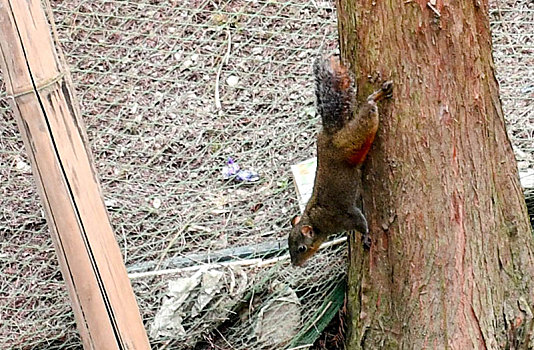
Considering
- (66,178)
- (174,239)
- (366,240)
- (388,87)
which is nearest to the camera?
(66,178)

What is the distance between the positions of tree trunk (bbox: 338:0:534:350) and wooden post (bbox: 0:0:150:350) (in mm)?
931

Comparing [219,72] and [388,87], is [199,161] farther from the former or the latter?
[388,87]

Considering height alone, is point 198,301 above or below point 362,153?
below

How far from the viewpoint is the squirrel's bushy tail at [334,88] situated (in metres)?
2.15

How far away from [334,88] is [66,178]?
2.99 ft

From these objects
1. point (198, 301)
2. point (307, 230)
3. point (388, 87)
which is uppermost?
point (388, 87)

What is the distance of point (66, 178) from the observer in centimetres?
171

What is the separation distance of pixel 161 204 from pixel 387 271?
4.70 feet

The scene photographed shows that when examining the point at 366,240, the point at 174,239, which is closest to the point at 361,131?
the point at 366,240

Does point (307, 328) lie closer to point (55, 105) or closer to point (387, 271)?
point (387, 271)

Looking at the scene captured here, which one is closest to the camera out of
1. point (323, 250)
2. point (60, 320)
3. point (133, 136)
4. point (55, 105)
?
point (55, 105)

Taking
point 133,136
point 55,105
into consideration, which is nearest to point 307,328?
point 133,136

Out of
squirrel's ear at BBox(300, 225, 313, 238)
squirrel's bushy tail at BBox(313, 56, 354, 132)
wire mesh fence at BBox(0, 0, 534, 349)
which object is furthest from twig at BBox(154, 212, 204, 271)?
squirrel's bushy tail at BBox(313, 56, 354, 132)

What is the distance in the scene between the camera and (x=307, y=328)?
9.98 feet
